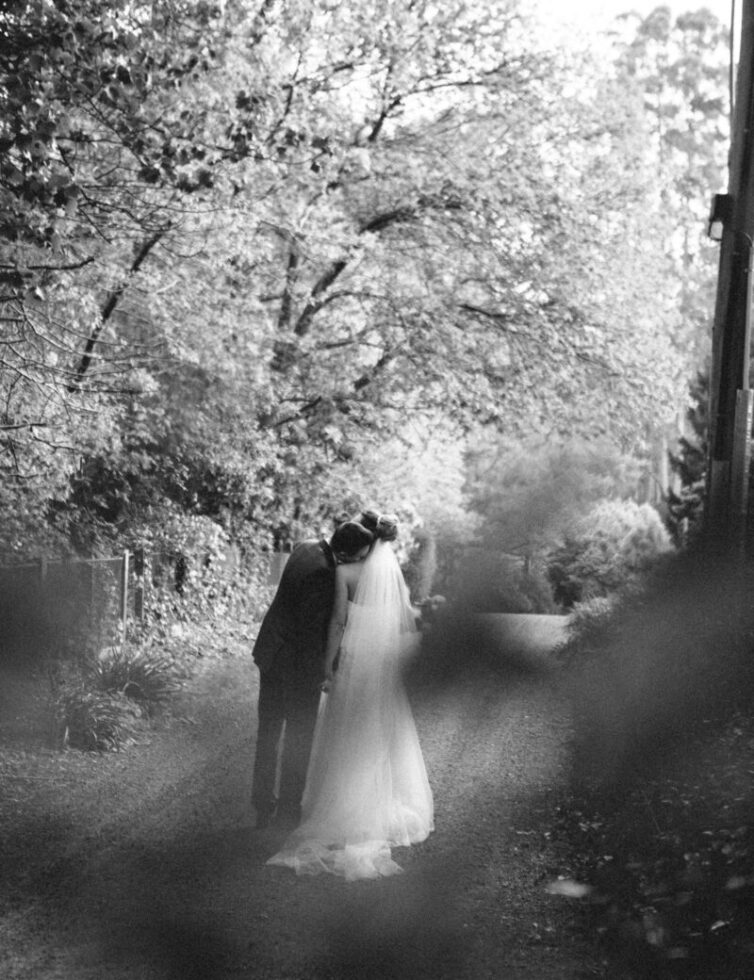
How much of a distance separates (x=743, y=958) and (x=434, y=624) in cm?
851

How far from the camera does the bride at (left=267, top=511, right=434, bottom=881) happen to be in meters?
7.61

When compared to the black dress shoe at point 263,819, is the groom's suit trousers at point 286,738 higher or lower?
higher

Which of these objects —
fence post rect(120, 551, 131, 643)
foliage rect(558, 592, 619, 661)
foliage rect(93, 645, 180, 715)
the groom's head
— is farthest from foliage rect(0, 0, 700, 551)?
the groom's head

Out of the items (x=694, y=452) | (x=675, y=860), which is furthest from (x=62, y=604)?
(x=694, y=452)

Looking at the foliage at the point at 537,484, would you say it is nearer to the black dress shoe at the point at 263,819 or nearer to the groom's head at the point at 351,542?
the groom's head at the point at 351,542

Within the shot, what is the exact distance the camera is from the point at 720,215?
35.7 feet

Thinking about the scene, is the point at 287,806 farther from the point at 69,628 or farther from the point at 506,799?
the point at 69,628

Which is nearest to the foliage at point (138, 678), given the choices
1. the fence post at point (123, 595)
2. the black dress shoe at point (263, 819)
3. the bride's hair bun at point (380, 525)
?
the fence post at point (123, 595)

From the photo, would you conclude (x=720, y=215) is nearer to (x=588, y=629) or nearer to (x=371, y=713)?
(x=371, y=713)

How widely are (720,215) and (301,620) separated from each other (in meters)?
5.67

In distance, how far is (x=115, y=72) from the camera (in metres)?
8.03

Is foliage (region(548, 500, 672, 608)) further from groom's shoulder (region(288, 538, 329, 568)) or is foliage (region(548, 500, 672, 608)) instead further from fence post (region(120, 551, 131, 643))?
groom's shoulder (region(288, 538, 329, 568))

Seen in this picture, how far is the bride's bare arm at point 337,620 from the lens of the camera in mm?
7781

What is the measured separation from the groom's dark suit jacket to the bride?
0.31ft
